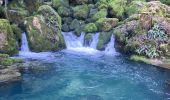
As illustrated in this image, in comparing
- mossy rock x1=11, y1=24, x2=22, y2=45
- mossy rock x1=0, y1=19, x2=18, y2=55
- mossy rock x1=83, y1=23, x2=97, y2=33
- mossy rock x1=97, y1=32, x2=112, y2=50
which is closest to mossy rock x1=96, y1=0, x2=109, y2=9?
mossy rock x1=83, y1=23, x2=97, y2=33

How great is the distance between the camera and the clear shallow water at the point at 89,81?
17.1m

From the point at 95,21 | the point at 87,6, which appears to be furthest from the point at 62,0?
the point at 95,21

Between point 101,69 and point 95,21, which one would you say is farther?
point 95,21

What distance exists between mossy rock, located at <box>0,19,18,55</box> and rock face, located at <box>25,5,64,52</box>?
1.58 m

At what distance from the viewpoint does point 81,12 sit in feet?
101

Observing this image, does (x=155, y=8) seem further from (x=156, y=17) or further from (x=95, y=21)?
(x=95, y=21)

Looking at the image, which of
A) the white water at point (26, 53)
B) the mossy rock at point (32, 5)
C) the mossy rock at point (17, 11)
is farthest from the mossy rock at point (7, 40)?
the mossy rock at point (32, 5)

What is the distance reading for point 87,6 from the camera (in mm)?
31969

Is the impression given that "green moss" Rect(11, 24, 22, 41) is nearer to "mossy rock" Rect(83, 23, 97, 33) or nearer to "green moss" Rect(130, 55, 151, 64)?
"mossy rock" Rect(83, 23, 97, 33)

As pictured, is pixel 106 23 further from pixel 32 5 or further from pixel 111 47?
pixel 32 5

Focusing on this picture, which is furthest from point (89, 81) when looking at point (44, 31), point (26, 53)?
point (44, 31)

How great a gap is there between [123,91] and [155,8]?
11.3 meters

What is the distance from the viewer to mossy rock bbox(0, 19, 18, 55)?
74.9ft

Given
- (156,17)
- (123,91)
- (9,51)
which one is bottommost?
(123,91)
